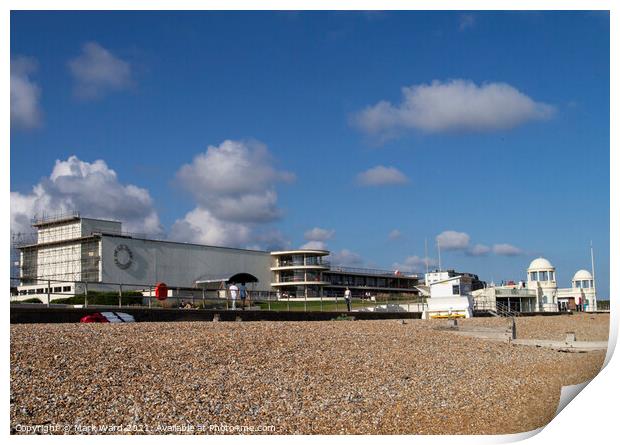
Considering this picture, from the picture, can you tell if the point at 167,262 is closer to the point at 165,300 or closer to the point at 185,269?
the point at 185,269

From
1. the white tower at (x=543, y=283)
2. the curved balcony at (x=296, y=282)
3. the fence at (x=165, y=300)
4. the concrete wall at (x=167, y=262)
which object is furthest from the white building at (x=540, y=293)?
the concrete wall at (x=167, y=262)

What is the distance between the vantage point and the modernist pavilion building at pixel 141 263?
153 feet

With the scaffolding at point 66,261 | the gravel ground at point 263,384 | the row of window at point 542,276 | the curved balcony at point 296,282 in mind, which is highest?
the scaffolding at point 66,261

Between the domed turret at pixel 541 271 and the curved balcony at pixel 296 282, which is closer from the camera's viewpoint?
the domed turret at pixel 541 271

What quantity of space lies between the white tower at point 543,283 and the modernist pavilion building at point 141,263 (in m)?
13.0

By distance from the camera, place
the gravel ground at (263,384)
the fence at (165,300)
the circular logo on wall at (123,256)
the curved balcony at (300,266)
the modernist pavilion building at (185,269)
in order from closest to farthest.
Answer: the gravel ground at (263,384), the fence at (165,300), the modernist pavilion building at (185,269), the circular logo on wall at (123,256), the curved balcony at (300,266)

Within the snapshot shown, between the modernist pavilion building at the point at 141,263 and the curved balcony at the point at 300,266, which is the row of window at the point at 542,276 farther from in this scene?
the curved balcony at the point at 300,266

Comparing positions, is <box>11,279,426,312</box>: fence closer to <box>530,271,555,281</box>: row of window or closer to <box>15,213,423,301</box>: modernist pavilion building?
<box>15,213,423,301</box>: modernist pavilion building

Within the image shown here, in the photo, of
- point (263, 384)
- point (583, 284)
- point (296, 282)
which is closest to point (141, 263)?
point (296, 282)

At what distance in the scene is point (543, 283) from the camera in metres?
43.5

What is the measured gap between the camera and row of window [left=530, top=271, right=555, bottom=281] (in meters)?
44.0
